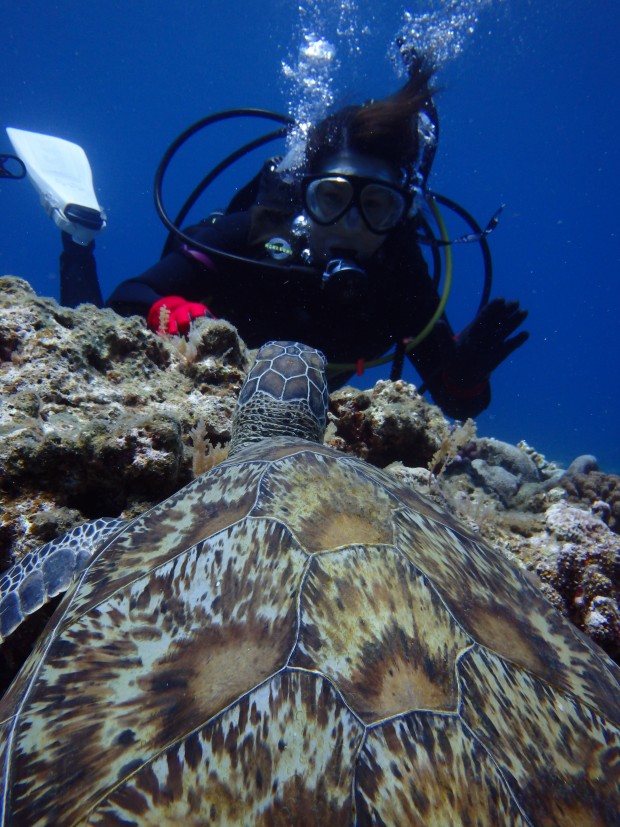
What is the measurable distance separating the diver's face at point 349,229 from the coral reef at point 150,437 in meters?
1.89

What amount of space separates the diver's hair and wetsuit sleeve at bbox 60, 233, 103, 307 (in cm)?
415

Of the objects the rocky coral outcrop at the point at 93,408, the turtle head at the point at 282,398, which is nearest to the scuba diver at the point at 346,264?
the rocky coral outcrop at the point at 93,408

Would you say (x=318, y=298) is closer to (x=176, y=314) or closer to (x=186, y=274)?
(x=186, y=274)

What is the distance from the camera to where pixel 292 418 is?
2473mm

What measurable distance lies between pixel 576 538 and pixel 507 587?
124 centimetres

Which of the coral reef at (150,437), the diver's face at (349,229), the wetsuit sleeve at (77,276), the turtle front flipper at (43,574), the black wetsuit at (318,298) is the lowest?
the turtle front flipper at (43,574)

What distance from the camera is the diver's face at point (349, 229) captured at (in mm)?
4193

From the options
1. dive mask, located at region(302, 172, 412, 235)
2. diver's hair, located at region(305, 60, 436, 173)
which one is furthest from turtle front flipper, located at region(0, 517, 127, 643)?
diver's hair, located at region(305, 60, 436, 173)

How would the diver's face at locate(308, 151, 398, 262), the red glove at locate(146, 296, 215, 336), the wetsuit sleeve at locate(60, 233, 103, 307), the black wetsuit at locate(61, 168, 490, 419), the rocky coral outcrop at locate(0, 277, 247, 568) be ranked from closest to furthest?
the rocky coral outcrop at locate(0, 277, 247, 568) < the red glove at locate(146, 296, 215, 336) < the diver's face at locate(308, 151, 398, 262) < the black wetsuit at locate(61, 168, 490, 419) < the wetsuit sleeve at locate(60, 233, 103, 307)

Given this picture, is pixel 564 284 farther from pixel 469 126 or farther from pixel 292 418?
pixel 292 418

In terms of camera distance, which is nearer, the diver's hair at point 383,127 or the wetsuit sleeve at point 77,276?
the diver's hair at point 383,127

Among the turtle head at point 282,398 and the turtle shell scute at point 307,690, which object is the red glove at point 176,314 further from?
the turtle shell scute at point 307,690

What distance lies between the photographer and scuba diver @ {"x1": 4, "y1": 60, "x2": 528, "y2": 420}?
4074 millimetres

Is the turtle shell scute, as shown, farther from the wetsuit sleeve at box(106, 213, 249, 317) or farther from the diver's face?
the diver's face
